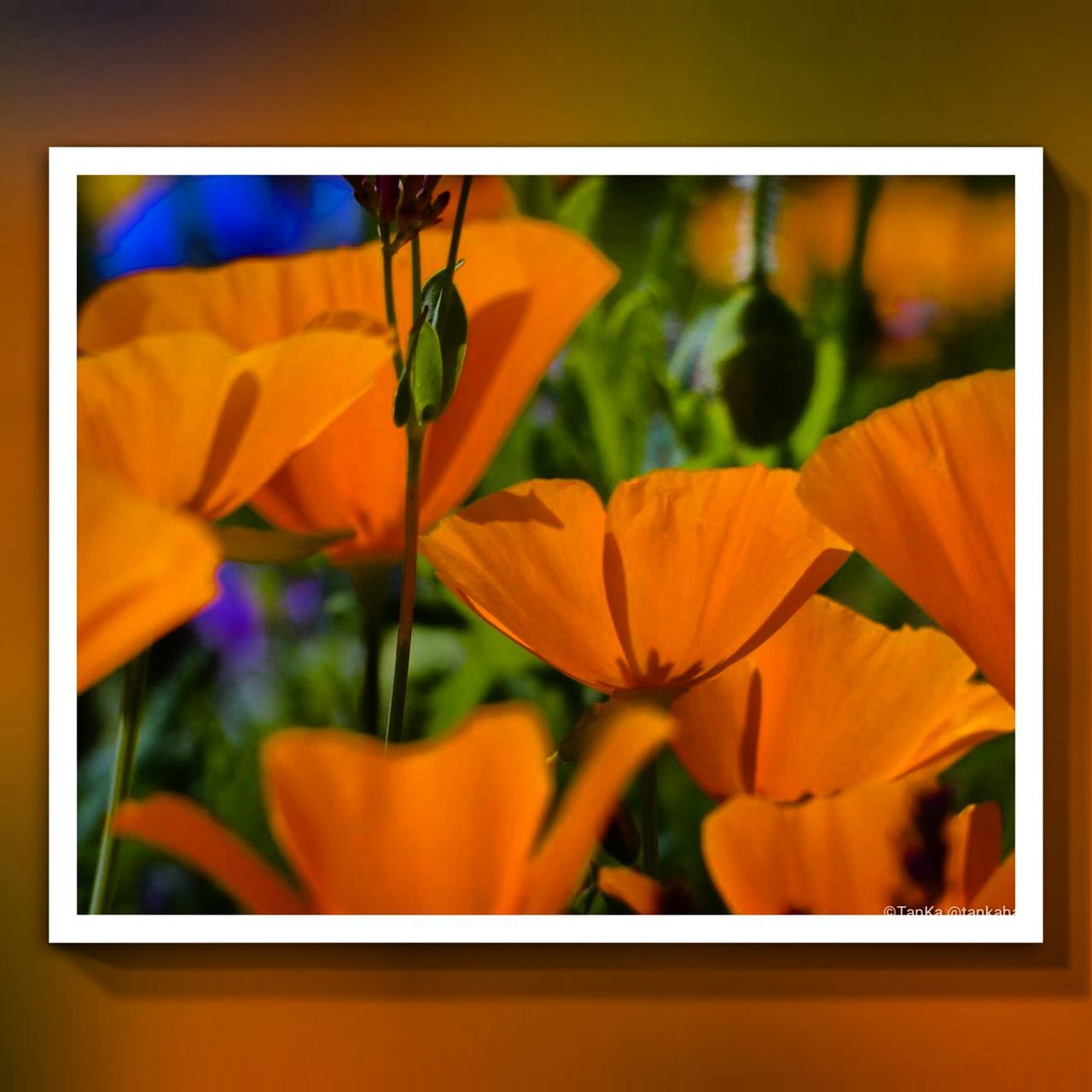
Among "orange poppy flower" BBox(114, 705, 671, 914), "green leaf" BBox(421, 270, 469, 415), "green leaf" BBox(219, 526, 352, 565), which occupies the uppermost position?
"green leaf" BBox(421, 270, 469, 415)

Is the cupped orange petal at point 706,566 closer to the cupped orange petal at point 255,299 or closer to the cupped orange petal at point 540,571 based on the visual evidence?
the cupped orange petal at point 540,571

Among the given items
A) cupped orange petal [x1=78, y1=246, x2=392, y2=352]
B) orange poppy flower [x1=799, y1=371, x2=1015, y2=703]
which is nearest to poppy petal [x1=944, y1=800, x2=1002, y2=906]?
orange poppy flower [x1=799, y1=371, x2=1015, y2=703]

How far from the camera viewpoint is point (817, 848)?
1.31 meters

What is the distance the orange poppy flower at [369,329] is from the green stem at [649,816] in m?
0.39

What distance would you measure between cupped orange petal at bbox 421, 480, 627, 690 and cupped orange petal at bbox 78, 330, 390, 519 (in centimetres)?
20

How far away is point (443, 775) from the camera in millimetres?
1305

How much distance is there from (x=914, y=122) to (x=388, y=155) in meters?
0.63

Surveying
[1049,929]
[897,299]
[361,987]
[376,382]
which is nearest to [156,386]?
[376,382]

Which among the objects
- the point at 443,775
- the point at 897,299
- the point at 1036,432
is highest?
the point at 897,299

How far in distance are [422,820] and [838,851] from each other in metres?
0.48

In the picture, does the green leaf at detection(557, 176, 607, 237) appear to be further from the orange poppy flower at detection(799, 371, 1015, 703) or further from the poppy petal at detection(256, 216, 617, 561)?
the orange poppy flower at detection(799, 371, 1015, 703)

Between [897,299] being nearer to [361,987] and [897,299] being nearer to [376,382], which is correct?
[376,382]

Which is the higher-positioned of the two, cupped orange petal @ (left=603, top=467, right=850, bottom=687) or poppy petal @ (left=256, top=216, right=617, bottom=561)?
poppy petal @ (left=256, top=216, right=617, bottom=561)

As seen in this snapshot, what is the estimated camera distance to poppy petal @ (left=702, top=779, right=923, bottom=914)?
1.30 m
